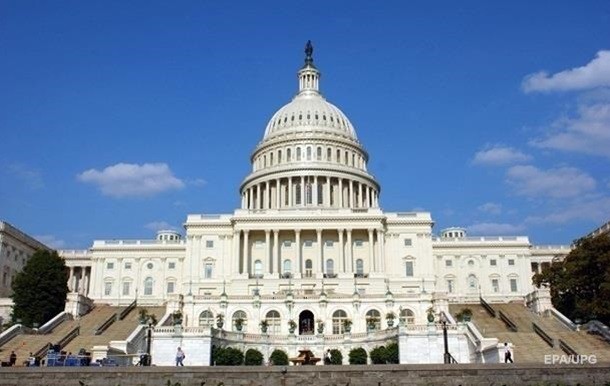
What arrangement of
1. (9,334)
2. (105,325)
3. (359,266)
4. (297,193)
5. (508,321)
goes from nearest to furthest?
(9,334) < (508,321) < (105,325) < (359,266) < (297,193)

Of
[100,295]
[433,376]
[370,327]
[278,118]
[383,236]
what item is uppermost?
[278,118]

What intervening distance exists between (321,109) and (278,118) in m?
7.72

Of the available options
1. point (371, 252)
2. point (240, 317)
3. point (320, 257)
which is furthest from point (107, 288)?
point (240, 317)

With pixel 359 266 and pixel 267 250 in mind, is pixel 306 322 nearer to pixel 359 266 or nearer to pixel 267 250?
pixel 267 250

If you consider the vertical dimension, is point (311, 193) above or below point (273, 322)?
above

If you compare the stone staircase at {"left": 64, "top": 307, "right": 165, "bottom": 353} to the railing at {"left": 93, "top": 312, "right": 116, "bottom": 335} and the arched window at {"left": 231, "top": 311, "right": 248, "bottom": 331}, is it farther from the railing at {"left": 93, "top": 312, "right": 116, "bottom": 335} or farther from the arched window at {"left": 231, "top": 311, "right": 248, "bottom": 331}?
the arched window at {"left": 231, "top": 311, "right": 248, "bottom": 331}

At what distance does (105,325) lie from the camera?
6762cm

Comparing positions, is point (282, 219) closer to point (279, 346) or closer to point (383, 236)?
point (383, 236)

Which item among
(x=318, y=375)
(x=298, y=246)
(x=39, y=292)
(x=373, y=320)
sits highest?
(x=298, y=246)

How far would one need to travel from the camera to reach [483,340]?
5200 cm

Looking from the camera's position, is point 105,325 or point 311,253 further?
point 311,253

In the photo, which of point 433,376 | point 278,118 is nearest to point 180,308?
point 433,376

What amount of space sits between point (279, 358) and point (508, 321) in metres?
22.2

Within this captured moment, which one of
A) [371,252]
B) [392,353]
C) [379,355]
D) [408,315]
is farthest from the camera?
[371,252]
